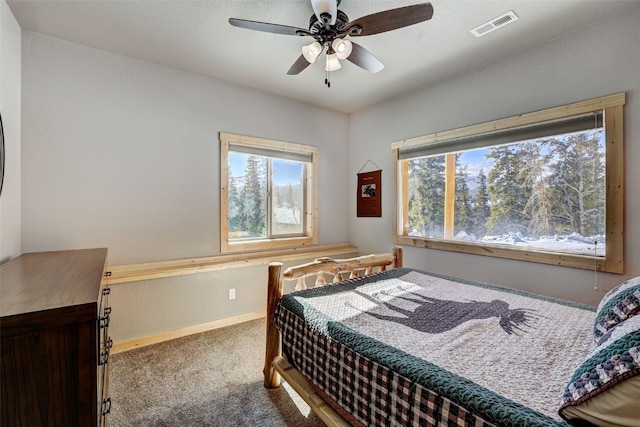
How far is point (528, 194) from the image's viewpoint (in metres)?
2.74

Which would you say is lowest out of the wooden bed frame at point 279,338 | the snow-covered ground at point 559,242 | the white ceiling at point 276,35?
the wooden bed frame at point 279,338

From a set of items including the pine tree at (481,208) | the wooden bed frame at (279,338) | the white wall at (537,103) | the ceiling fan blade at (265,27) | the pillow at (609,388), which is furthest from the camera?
the pine tree at (481,208)

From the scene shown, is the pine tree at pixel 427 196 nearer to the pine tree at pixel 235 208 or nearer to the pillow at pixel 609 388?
the pine tree at pixel 235 208

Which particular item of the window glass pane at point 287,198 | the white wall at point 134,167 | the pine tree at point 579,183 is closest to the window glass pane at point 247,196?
the window glass pane at point 287,198

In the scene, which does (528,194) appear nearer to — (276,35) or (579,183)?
(579,183)

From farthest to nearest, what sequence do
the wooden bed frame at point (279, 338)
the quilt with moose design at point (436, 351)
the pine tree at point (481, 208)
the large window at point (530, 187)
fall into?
the pine tree at point (481, 208) < the large window at point (530, 187) < the wooden bed frame at point (279, 338) < the quilt with moose design at point (436, 351)

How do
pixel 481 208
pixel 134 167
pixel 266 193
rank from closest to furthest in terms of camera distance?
pixel 134 167
pixel 481 208
pixel 266 193

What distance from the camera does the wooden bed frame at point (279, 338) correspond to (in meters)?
1.52

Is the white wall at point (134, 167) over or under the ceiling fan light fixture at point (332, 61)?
under

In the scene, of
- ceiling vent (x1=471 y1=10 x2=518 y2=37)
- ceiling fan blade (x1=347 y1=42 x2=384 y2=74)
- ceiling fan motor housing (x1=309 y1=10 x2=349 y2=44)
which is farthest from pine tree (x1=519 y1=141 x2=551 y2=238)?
ceiling fan motor housing (x1=309 y1=10 x2=349 y2=44)

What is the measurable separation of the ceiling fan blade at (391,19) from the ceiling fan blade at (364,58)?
18 centimetres

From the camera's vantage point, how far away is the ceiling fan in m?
1.69

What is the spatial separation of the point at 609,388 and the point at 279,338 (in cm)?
177

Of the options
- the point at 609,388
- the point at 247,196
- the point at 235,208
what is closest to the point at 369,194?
the point at 247,196
